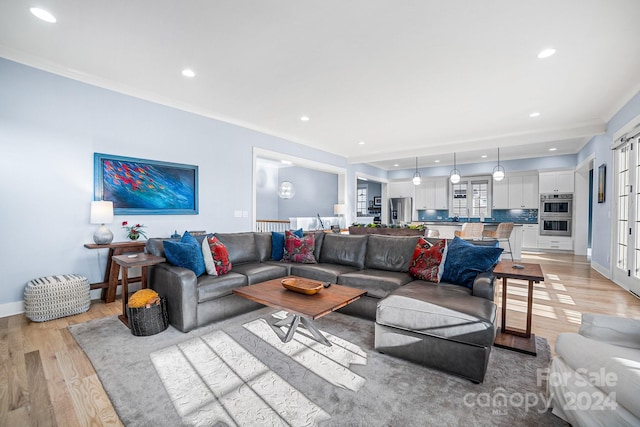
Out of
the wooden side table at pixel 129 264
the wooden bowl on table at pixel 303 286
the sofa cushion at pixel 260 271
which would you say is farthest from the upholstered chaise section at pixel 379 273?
the wooden side table at pixel 129 264

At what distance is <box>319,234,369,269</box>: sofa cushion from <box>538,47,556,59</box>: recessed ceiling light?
8.91 ft

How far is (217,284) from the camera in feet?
9.52

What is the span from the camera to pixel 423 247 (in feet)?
10.4

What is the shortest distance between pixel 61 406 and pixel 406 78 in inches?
168

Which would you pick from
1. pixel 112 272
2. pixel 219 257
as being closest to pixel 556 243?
pixel 219 257

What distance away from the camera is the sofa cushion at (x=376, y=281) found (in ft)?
9.43

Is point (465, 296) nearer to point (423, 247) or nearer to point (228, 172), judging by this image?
point (423, 247)

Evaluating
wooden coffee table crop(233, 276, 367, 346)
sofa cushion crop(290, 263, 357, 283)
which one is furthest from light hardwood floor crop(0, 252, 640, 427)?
sofa cushion crop(290, 263, 357, 283)

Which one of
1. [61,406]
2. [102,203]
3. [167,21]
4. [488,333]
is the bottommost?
[61,406]

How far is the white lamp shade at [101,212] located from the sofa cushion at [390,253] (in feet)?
10.5

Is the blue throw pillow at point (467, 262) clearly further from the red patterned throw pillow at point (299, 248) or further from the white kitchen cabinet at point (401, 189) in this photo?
the white kitchen cabinet at point (401, 189)

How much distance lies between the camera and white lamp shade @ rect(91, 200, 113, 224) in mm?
3395

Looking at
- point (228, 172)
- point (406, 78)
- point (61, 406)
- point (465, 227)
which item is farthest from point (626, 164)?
point (61, 406)

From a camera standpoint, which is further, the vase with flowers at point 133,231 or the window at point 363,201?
the window at point 363,201
